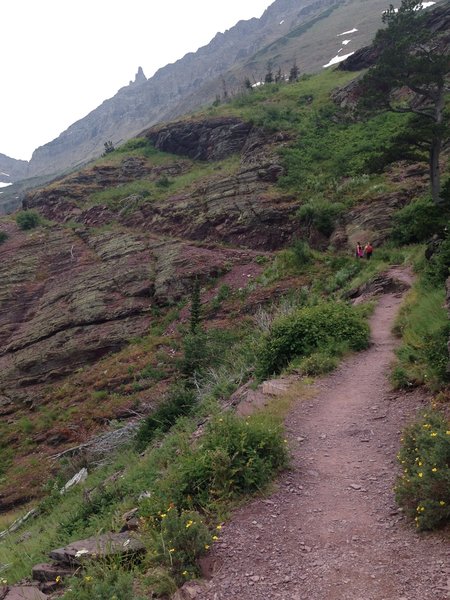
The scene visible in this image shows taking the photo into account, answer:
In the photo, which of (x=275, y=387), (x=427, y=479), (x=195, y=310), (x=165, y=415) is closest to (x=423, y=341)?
(x=275, y=387)

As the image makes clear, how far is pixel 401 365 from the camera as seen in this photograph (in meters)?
7.68

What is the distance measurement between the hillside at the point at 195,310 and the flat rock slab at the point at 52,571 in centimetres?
44

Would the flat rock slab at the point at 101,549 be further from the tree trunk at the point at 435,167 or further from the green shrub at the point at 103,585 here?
the tree trunk at the point at 435,167

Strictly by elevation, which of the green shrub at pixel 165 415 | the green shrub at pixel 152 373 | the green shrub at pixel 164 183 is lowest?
the green shrub at pixel 152 373

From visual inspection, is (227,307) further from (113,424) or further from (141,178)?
(141,178)

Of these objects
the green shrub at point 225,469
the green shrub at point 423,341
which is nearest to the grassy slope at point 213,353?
the green shrub at point 225,469

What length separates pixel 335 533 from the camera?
4.16m

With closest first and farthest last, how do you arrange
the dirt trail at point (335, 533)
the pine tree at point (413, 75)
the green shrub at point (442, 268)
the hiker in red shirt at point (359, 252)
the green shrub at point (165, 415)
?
the dirt trail at point (335, 533) → the green shrub at point (442, 268) → the green shrub at point (165, 415) → the pine tree at point (413, 75) → the hiker in red shirt at point (359, 252)

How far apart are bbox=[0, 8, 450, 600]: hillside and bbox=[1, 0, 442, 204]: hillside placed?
4893cm

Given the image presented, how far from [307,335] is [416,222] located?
7.68 metres

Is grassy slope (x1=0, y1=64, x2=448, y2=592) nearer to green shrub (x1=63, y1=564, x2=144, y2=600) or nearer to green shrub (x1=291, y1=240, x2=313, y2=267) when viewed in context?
green shrub (x1=291, y1=240, x2=313, y2=267)

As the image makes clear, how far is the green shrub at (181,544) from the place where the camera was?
387 cm

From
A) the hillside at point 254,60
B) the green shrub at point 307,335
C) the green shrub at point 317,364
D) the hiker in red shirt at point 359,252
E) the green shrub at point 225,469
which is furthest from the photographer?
the hillside at point 254,60

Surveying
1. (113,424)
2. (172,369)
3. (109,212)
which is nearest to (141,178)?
(109,212)
